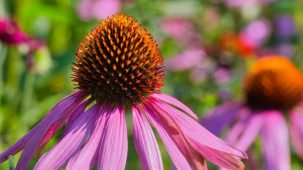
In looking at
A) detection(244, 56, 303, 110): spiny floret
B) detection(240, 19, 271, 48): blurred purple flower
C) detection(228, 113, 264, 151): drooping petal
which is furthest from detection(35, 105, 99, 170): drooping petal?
detection(240, 19, 271, 48): blurred purple flower

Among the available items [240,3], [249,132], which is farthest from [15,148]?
[240,3]

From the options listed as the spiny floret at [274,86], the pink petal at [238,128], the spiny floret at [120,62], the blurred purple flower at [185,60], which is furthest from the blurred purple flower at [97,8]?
the spiny floret at [120,62]

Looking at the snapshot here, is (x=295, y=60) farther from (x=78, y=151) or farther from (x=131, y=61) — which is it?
(x=78, y=151)

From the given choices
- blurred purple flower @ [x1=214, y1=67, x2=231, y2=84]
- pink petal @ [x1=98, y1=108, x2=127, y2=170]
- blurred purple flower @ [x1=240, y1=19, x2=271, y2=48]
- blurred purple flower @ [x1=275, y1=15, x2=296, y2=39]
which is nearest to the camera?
pink petal @ [x1=98, y1=108, x2=127, y2=170]

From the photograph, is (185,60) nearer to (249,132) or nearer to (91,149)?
(249,132)

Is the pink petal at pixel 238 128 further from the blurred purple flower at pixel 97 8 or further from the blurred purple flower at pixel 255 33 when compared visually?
the blurred purple flower at pixel 255 33

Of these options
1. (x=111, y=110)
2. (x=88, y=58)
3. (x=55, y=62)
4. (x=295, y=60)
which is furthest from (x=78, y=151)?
(x=295, y=60)

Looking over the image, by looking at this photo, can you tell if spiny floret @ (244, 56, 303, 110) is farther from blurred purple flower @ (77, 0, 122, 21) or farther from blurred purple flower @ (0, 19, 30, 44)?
blurred purple flower @ (77, 0, 122, 21)
